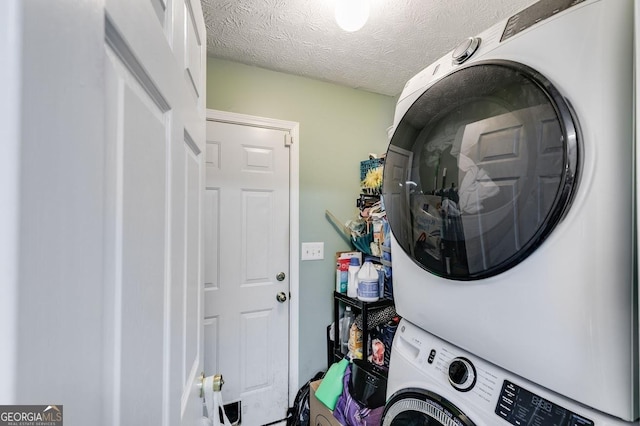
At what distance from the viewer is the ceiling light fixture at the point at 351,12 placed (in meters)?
1.04

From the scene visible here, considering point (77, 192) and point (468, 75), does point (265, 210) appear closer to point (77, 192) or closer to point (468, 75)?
point (468, 75)

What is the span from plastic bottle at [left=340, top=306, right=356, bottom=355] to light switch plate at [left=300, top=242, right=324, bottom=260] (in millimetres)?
409

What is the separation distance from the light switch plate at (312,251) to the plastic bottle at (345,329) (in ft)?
1.34

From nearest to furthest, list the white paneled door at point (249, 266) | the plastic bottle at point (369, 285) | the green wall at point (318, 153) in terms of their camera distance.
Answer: the plastic bottle at point (369, 285), the white paneled door at point (249, 266), the green wall at point (318, 153)

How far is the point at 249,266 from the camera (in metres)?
1.76

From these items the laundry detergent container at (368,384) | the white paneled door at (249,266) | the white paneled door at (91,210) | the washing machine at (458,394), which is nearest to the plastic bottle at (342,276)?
the white paneled door at (249,266)

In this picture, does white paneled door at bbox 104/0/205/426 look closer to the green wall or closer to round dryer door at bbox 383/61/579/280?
round dryer door at bbox 383/61/579/280

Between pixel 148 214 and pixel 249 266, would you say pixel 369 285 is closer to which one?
pixel 249 266

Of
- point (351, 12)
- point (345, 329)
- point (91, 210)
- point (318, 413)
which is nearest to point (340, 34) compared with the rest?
point (351, 12)

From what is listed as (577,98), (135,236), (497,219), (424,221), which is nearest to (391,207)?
(424,221)

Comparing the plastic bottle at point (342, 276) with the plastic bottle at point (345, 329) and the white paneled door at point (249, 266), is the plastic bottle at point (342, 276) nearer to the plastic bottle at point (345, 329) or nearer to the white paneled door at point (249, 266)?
the plastic bottle at point (345, 329)

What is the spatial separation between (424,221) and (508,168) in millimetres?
250

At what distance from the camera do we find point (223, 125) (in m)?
1.69

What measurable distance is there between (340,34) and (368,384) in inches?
69.3
